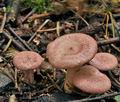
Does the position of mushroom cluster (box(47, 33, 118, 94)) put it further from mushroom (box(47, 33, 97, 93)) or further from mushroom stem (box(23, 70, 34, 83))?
mushroom stem (box(23, 70, 34, 83))

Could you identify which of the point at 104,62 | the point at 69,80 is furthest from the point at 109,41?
the point at 69,80

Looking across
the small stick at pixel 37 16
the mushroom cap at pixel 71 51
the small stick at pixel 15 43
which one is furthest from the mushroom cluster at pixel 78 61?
the small stick at pixel 37 16

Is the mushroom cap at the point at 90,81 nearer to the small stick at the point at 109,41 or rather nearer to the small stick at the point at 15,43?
the small stick at the point at 109,41

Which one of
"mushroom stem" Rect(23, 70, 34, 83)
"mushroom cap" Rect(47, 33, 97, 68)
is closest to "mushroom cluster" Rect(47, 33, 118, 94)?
"mushroom cap" Rect(47, 33, 97, 68)

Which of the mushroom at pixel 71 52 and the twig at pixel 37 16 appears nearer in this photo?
the mushroom at pixel 71 52

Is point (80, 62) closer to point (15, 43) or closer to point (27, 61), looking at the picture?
point (27, 61)

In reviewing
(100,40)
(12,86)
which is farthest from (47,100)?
(100,40)
